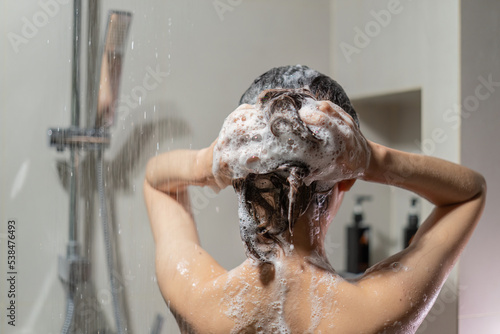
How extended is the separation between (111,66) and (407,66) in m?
0.59

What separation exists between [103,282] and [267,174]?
0.41m

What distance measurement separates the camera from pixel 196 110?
2.78 ft

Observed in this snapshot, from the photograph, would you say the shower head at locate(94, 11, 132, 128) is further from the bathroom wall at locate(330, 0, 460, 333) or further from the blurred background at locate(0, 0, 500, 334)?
the bathroom wall at locate(330, 0, 460, 333)

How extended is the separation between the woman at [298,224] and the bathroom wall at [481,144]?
0.26 metres

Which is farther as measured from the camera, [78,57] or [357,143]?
[78,57]

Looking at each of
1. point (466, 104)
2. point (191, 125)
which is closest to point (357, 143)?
point (191, 125)

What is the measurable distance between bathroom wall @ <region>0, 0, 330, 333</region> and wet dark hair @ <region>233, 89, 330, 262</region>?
0.24 meters

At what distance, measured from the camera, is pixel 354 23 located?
3.37ft

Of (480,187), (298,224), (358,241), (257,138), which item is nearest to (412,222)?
(358,241)

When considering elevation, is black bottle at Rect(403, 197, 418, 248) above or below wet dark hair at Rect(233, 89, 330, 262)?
below

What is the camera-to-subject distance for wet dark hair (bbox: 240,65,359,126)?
65 cm

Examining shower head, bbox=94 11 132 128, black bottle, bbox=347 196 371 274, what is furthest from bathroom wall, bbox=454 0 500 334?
shower head, bbox=94 11 132 128

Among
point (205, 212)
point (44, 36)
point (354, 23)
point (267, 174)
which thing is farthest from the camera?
point (354, 23)

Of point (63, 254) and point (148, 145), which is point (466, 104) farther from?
point (63, 254)
